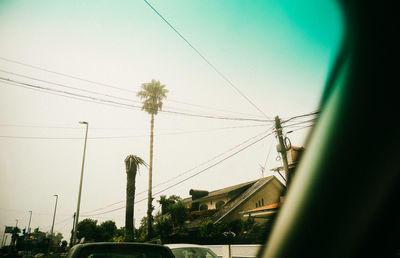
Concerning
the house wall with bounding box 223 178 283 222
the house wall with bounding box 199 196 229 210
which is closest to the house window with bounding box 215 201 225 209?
the house wall with bounding box 199 196 229 210

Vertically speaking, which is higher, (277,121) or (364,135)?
(277,121)

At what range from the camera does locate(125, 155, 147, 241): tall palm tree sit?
87.8ft

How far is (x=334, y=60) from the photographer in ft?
6.70

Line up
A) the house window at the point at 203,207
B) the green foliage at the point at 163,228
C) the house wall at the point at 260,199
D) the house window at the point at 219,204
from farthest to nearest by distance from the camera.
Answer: the house window at the point at 203,207, the house window at the point at 219,204, the house wall at the point at 260,199, the green foliage at the point at 163,228

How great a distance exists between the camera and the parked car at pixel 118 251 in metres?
2.81

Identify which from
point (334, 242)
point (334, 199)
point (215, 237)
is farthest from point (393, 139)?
point (215, 237)

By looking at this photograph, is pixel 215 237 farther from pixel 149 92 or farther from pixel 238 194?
pixel 149 92

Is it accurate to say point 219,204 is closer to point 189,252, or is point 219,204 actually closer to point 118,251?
point 189,252

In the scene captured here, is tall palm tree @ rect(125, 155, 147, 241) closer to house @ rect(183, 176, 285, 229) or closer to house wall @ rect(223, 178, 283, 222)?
house @ rect(183, 176, 285, 229)

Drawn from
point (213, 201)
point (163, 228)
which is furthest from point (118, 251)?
point (213, 201)

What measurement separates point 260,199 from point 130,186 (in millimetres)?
14932

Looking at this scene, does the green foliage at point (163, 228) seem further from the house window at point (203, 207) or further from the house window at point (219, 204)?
the house window at point (203, 207)

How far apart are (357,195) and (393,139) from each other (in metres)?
0.42

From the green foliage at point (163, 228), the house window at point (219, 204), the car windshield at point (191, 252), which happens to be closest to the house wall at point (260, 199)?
the green foliage at point (163, 228)
